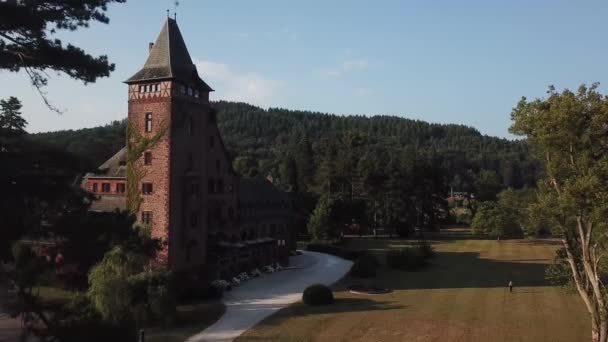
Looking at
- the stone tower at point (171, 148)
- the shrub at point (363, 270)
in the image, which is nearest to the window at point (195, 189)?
the stone tower at point (171, 148)

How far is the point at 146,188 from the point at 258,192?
16.1 m

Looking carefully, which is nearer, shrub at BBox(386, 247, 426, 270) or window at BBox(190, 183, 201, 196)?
window at BBox(190, 183, 201, 196)

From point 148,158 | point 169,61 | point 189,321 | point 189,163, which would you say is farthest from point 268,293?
point 169,61

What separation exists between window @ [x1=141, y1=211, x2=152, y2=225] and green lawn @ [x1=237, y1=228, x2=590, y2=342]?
12.7 metres

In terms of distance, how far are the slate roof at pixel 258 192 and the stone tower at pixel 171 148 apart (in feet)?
26.4

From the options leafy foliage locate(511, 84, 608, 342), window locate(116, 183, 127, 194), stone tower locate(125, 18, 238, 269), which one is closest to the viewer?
leafy foliage locate(511, 84, 608, 342)

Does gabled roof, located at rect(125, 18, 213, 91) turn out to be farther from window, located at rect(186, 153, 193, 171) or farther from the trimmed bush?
the trimmed bush

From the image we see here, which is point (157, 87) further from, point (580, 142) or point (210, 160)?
point (580, 142)

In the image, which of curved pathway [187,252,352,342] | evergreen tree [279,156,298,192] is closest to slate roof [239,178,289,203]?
curved pathway [187,252,352,342]

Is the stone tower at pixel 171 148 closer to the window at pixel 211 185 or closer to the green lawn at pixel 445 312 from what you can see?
the window at pixel 211 185

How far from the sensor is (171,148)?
3831 cm

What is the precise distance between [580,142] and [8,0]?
22.4 m

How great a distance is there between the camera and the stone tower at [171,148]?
38.2 m

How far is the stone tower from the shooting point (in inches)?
1506
